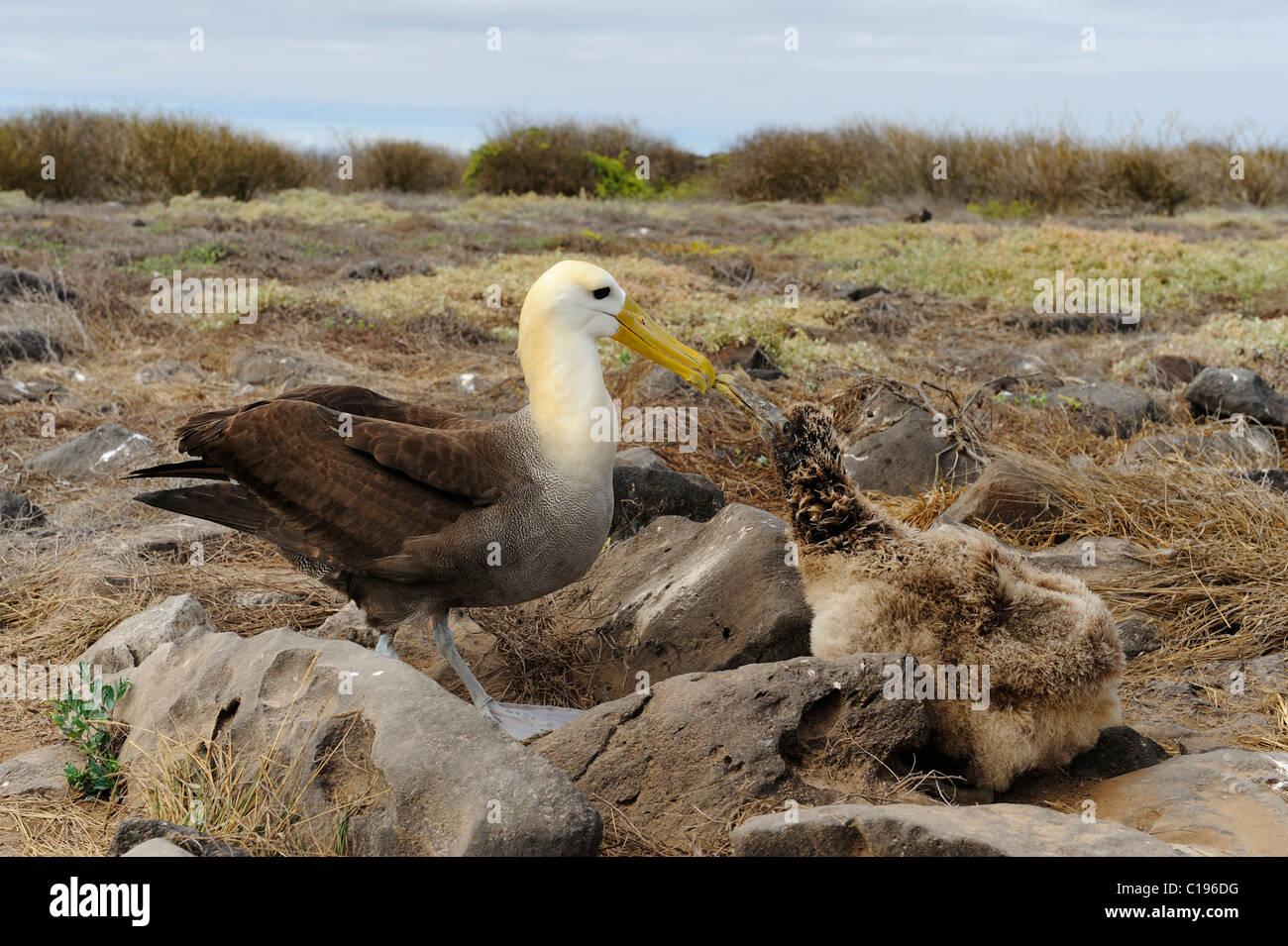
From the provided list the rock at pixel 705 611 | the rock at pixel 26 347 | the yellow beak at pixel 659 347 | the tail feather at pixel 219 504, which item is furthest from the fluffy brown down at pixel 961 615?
the rock at pixel 26 347

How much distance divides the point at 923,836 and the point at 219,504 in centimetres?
323

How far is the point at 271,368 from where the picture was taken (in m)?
10.5

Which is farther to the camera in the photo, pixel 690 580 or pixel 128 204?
pixel 128 204

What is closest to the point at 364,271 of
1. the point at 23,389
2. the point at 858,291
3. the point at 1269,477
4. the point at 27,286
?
the point at 27,286

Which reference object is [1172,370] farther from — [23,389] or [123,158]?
[123,158]

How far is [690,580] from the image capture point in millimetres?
4793

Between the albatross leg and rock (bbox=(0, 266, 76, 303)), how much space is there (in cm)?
1026

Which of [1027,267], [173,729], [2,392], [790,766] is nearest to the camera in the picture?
[790,766]

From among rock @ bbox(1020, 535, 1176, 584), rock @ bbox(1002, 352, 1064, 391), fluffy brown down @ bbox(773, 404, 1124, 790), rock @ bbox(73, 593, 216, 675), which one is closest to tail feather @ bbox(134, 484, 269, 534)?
rock @ bbox(73, 593, 216, 675)

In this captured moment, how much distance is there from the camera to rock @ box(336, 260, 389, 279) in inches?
618

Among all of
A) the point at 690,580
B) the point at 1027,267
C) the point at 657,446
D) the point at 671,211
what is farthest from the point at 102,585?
the point at 671,211

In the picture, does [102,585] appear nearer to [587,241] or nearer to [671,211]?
[587,241]

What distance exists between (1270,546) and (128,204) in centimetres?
3039

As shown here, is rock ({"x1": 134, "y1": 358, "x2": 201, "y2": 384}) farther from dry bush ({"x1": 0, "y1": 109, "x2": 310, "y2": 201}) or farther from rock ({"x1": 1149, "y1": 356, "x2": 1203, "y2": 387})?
dry bush ({"x1": 0, "y1": 109, "x2": 310, "y2": 201})
